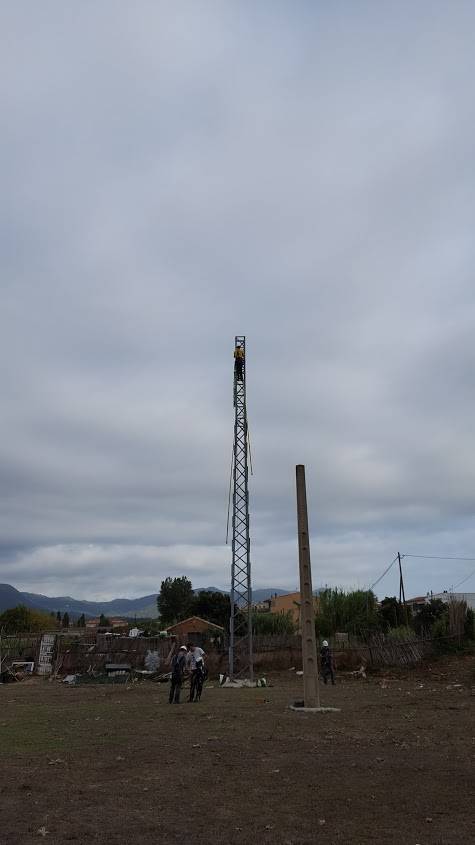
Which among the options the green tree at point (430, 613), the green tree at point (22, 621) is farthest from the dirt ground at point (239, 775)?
the green tree at point (22, 621)

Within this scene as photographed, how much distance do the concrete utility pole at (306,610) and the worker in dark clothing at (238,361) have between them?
517 inches

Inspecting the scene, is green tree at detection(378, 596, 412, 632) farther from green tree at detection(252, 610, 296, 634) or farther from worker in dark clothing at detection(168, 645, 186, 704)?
worker in dark clothing at detection(168, 645, 186, 704)

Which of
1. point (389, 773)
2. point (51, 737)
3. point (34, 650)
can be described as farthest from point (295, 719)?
point (34, 650)

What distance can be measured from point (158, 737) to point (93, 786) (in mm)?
4742

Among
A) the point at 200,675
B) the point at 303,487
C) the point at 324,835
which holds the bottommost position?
the point at 324,835

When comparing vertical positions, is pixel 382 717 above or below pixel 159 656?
below

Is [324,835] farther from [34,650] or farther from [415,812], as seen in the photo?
[34,650]

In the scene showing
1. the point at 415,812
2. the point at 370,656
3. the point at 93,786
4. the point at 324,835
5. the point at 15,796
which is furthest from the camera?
the point at 370,656

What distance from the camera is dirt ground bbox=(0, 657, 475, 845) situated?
7.29 m

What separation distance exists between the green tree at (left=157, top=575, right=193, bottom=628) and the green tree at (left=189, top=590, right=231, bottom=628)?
27625 mm

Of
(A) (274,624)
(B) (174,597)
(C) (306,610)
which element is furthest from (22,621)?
(C) (306,610)

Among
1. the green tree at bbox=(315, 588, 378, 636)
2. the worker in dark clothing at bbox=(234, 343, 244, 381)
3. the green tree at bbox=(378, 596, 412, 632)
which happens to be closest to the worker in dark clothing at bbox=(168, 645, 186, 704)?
the worker in dark clothing at bbox=(234, 343, 244, 381)

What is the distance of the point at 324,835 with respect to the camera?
23.2 feet

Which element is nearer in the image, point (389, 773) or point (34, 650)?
point (389, 773)
